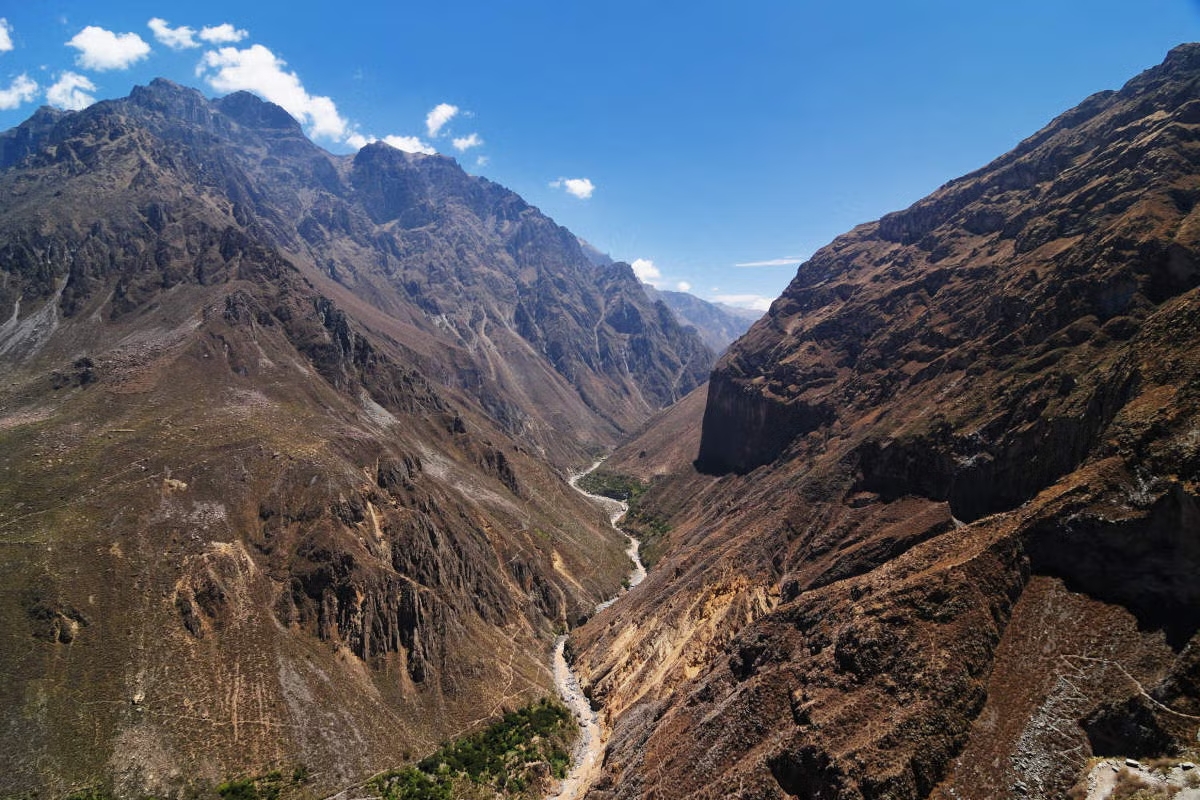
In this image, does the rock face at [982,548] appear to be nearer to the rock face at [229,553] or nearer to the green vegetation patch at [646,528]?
the green vegetation patch at [646,528]

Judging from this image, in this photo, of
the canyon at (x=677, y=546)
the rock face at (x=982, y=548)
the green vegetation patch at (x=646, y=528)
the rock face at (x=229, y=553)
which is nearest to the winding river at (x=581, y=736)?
the canyon at (x=677, y=546)

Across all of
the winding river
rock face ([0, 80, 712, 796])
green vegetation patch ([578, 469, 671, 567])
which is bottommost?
the winding river

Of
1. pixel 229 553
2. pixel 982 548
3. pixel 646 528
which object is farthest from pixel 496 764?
pixel 646 528

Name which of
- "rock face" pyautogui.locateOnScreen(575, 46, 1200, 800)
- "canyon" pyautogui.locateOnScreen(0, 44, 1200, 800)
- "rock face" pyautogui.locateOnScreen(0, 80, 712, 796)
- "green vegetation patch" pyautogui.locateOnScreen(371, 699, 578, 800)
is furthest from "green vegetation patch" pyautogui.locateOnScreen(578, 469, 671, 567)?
"green vegetation patch" pyautogui.locateOnScreen(371, 699, 578, 800)

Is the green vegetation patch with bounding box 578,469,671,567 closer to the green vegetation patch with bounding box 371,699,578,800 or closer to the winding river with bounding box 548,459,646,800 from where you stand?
the winding river with bounding box 548,459,646,800

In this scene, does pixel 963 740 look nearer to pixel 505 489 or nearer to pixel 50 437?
pixel 50 437
